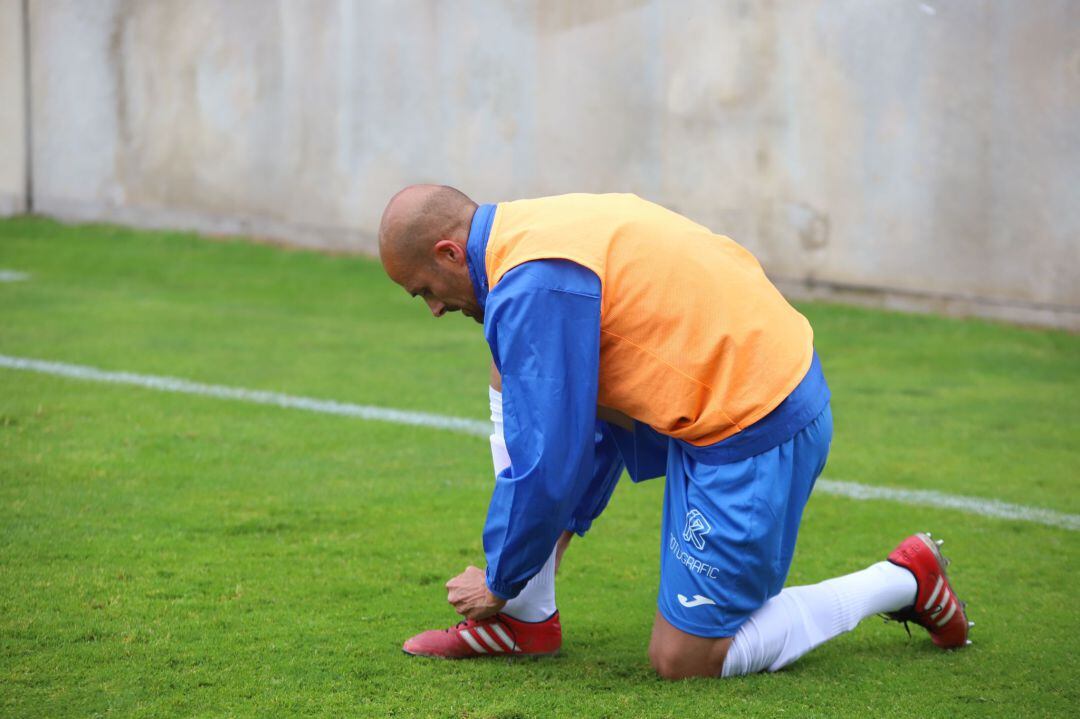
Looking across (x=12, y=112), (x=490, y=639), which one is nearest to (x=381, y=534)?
(x=490, y=639)

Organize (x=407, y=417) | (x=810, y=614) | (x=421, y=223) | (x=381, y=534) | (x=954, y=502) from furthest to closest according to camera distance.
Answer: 1. (x=407, y=417)
2. (x=954, y=502)
3. (x=381, y=534)
4. (x=810, y=614)
5. (x=421, y=223)

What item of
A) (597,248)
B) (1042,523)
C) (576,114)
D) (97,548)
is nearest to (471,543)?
(97,548)

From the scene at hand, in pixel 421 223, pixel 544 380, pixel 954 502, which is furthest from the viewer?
pixel 954 502

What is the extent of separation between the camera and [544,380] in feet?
8.79

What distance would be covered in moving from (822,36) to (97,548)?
5.71 m

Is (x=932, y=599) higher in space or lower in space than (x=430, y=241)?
lower

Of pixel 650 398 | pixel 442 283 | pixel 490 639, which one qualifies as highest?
pixel 442 283

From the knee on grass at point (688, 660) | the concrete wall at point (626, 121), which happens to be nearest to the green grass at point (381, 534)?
the knee on grass at point (688, 660)

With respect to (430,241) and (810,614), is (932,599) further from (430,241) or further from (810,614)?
(430,241)

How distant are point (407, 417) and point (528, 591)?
254cm

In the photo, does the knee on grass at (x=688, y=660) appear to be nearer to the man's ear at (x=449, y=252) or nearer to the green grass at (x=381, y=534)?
the green grass at (x=381, y=534)

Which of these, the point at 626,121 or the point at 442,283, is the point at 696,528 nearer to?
the point at 442,283

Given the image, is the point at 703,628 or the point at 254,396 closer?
the point at 703,628

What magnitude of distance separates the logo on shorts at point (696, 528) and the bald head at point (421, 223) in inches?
32.0
